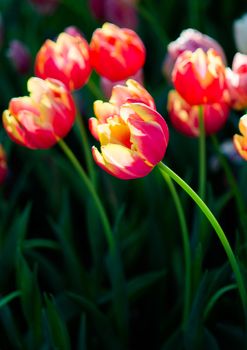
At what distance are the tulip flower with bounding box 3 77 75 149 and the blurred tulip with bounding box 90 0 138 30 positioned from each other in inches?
26.4

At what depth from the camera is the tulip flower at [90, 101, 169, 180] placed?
65 centimetres

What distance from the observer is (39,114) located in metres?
0.80

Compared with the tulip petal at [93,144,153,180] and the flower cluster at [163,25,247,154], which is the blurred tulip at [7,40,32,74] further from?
the tulip petal at [93,144,153,180]

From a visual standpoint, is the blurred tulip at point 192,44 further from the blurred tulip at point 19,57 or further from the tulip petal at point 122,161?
the blurred tulip at point 19,57

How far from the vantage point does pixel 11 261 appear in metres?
1.00

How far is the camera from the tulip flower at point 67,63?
2.79ft

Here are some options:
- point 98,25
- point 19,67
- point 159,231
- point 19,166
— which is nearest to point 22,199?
point 19,166

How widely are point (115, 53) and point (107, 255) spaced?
311 millimetres

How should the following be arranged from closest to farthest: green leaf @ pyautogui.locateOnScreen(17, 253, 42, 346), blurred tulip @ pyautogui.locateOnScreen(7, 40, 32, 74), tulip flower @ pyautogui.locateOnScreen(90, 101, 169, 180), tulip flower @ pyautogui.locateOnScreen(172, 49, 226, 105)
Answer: tulip flower @ pyautogui.locateOnScreen(90, 101, 169, 180), tulip flower @ pyautogui.locateOnScreen(172, 49, 226, 105), green leaf @ pyautogui.locateOnScreen(17, 253, 42, 346), blurred tulip @ pyautogui.locateOnScreen(7, 40, 32, 74)

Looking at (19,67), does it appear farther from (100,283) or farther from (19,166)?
(100,283)

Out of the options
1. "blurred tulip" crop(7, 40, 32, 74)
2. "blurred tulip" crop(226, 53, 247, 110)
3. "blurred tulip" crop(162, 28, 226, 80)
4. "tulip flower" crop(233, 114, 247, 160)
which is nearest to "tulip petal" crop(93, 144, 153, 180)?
"tulip flower" crop(233, 114, 247, 160)

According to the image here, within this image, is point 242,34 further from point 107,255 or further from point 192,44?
point 107,255

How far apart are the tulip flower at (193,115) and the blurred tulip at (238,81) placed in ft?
0.07

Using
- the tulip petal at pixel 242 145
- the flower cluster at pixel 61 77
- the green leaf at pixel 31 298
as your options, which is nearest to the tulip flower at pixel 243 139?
the tulip petal at pixel 242 145
